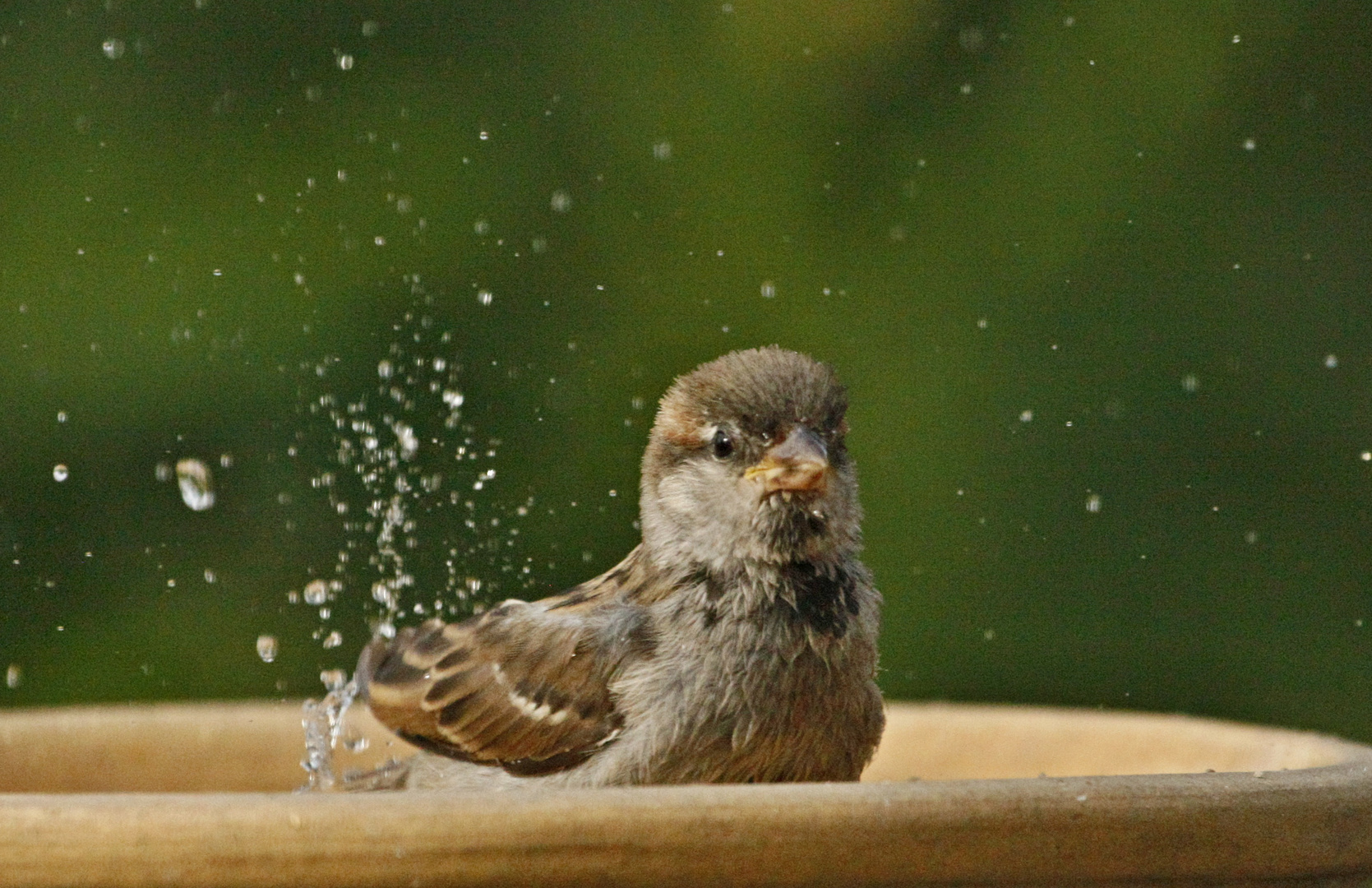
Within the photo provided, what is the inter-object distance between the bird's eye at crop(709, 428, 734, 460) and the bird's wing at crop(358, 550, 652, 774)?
0.21m

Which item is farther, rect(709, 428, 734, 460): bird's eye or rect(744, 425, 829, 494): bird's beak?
rect(709, 428, 734, 460): bird's eye

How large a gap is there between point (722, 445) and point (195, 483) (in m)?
1.84

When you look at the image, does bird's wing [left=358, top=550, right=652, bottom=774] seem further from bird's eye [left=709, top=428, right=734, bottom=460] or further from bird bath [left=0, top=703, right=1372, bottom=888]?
bird bath [left=0, top=703, right=1372, bottom=888]

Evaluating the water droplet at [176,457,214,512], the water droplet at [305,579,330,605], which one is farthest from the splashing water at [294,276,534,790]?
the water droplet at [176,457,214,512]

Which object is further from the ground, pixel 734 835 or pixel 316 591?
pixel 734 835

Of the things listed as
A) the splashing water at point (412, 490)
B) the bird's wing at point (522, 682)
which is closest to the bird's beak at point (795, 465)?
the bird's wing at point (522, 682)

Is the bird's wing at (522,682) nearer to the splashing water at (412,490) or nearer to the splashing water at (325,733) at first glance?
the splashing water at (325,733)

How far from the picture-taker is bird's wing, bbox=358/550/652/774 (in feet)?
7.84

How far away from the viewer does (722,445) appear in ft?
8.36

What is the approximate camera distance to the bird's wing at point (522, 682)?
239cm

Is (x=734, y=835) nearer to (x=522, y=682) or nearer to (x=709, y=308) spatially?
(x=522, y=682)

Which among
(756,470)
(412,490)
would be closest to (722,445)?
(756,470)

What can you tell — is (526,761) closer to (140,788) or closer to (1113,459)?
(140,788)

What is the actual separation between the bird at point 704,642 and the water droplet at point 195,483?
1.51 metres
